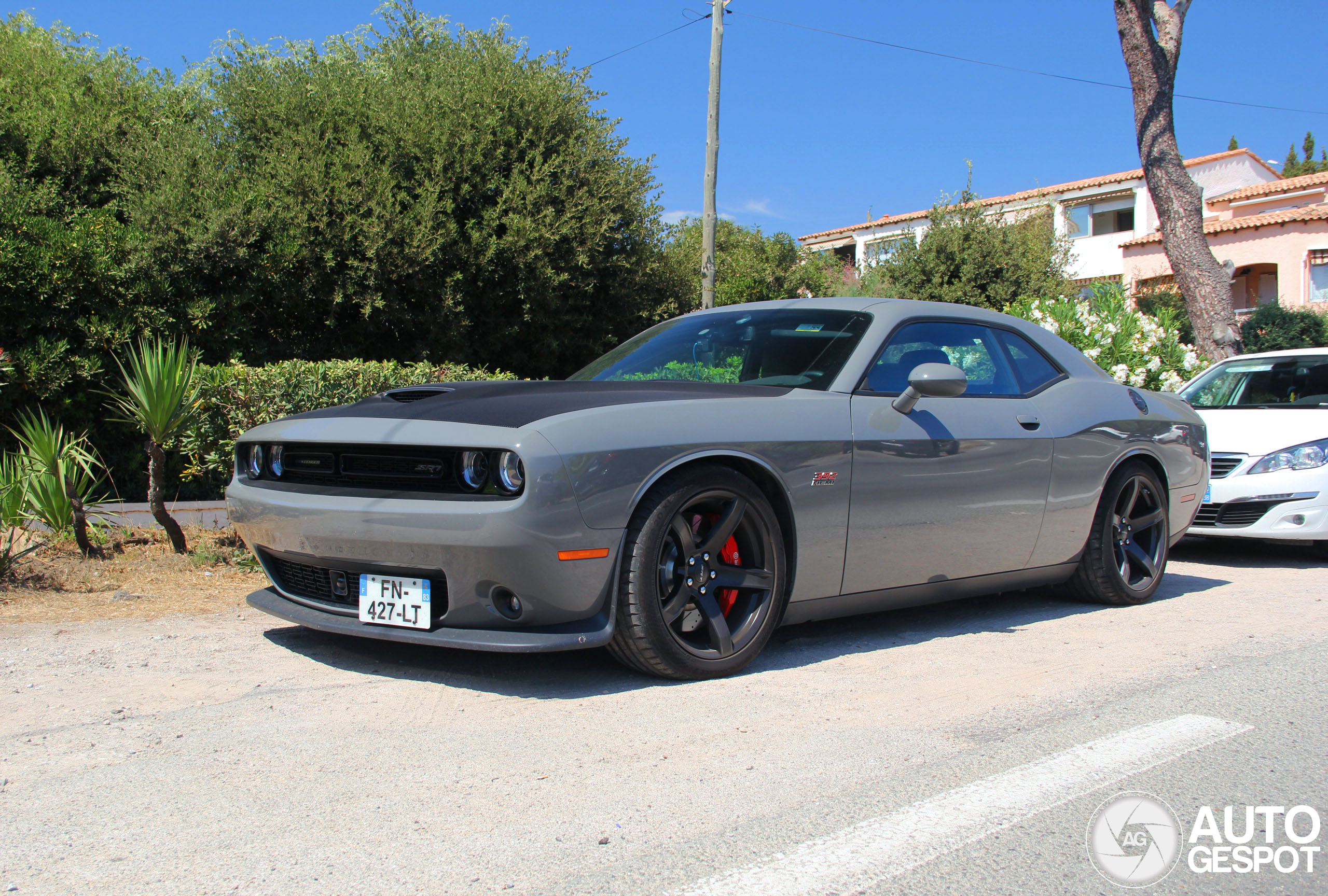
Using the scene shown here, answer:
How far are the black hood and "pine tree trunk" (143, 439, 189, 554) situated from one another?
6.95 ft

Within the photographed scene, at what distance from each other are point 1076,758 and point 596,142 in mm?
10354

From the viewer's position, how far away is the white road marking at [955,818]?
2.26 metres

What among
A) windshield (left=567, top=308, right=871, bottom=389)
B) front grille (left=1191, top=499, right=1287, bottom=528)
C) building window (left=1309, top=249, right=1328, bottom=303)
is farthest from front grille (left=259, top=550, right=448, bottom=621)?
building window (left=1309, top=249, right=1328, bottom=303)

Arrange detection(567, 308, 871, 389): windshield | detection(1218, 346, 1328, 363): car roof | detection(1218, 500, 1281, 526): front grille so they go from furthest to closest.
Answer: detection(1218, 346, 1328, 363): car roof, detection(1218, 500, 1281, 526): front grille, detection(567, 308, 871, 389): windshield

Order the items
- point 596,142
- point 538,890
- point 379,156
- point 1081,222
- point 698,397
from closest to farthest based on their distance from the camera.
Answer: point 538,890 → point 698,397 → point 379,156 → point 596,142 → point 1081,222

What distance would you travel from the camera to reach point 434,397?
159 inches

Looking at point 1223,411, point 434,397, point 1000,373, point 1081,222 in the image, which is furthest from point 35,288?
point 1081,222

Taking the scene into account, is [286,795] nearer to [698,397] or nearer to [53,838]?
[53,838]

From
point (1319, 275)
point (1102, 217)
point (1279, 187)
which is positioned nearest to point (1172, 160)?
point (1319, 275)

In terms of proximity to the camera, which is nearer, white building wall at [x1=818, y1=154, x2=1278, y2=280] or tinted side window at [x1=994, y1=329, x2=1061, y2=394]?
tinted side window at [x1=994, y1=329, x2=1061, y2=394]

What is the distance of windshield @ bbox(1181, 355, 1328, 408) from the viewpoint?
312 inches

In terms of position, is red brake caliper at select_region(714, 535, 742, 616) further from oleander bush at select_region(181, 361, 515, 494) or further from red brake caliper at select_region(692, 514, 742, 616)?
oleander bush at select_region(181, 361, 515, 494)

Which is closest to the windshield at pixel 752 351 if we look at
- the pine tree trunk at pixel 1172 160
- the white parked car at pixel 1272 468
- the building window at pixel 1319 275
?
the white parked car at pixel 1272 468

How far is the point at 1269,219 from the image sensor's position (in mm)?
33250
